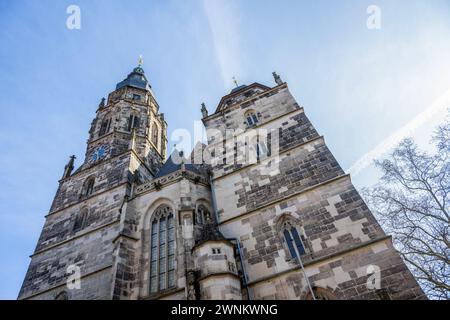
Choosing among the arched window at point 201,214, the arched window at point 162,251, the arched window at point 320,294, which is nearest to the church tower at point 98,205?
the arched window at point 162,251

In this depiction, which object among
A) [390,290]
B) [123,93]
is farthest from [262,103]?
[123,93]

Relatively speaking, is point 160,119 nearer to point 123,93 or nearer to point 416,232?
point 123,93

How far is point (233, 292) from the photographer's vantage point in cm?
717

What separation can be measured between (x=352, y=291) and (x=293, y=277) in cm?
143

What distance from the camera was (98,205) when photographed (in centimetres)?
1388

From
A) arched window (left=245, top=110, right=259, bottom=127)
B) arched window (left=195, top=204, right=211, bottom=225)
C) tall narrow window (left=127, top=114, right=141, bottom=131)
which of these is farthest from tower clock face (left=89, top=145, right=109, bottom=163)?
arched window (left=195, top=204, right=211, bottom=225)

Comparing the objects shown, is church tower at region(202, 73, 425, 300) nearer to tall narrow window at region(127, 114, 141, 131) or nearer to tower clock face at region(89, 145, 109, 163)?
tower clock face at region(89, 145, 109, 163)

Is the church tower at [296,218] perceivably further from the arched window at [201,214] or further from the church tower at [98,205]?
the church tower at [98,205]

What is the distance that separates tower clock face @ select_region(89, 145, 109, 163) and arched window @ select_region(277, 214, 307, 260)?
12.2 m

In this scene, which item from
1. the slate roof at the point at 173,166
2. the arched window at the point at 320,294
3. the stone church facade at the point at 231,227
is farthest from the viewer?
the slate roof at the point at 173,166

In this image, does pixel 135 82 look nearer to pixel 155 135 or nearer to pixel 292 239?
pixel 155 135

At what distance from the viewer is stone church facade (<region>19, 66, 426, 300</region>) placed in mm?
7484

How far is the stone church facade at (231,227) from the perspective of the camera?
7.48 m

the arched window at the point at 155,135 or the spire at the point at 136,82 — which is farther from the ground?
the spire at the point at 136,82
